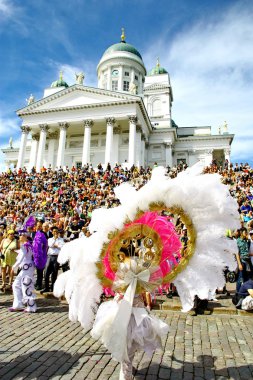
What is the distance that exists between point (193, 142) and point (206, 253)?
46.4 m

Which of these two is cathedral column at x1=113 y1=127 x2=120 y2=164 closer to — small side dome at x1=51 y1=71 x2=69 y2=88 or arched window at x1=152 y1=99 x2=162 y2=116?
arched window at x1=152 y1=99 x2=162 y2=116

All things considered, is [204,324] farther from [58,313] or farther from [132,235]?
[132,235]

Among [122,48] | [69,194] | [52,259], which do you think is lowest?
[52,259]

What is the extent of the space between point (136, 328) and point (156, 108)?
51792 millimetres

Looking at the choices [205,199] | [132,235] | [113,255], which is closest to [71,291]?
[113,255]

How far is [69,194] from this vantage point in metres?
21.0

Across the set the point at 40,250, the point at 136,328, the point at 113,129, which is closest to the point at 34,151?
the point at 113,129

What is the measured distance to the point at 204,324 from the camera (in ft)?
19.5

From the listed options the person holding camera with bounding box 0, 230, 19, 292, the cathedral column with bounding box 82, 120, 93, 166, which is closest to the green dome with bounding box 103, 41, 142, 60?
the cathedral column with bounding box 82, 120, 93, 166

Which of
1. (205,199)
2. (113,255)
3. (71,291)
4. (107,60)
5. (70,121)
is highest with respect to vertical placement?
(107,60)

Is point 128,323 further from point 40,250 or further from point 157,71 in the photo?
point 157,71

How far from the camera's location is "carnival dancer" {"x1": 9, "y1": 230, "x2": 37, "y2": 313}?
23.1 ft

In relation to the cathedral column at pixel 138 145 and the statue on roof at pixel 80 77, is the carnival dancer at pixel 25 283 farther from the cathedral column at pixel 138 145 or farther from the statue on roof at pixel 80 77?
the statue on roof at pixel 80 77

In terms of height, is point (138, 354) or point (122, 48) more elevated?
point (122, 48)
